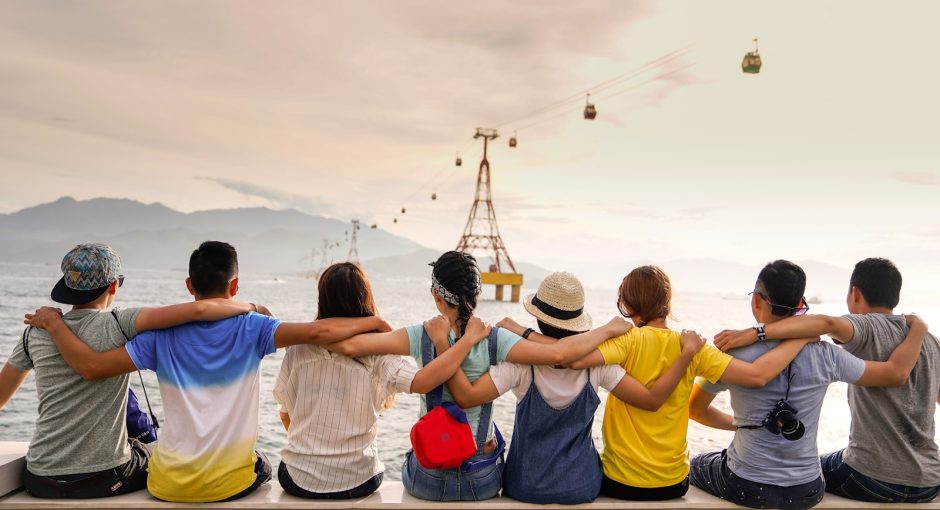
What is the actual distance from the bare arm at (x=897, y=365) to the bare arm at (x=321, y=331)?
6.70 feet

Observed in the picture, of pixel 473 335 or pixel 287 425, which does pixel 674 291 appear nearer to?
pixel 473 335

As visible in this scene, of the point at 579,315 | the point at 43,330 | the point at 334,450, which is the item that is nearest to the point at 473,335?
the point at 579,315

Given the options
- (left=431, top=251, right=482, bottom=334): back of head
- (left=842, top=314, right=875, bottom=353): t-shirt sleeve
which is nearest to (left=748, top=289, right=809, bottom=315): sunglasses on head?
(left=842, top=314, right=875, bottom=353): t-shirt sleeve

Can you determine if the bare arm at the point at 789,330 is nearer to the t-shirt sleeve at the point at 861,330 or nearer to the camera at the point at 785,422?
the t-shirt sleeve at the point at 861,330

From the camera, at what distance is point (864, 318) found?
2684mm

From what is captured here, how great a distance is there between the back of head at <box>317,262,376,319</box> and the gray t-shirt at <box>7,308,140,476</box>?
71 cm

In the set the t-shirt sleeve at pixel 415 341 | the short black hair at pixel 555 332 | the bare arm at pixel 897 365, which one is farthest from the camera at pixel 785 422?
the t-shirt sleeve at pixel 415 341

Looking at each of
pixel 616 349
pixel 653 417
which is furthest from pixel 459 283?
pixel 653 417

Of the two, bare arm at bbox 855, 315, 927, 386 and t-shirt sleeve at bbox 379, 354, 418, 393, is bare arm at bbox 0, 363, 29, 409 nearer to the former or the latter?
t-shirt sleeve at bbox 379, 354, 418, 393

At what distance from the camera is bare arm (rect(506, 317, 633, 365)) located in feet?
7.68

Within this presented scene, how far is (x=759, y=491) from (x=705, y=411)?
0.39 metres

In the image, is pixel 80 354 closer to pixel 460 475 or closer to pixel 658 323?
pixel 460 475

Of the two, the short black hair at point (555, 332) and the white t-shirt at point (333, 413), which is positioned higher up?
the short black hair at point (555, 332)

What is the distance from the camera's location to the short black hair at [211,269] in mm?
2426
